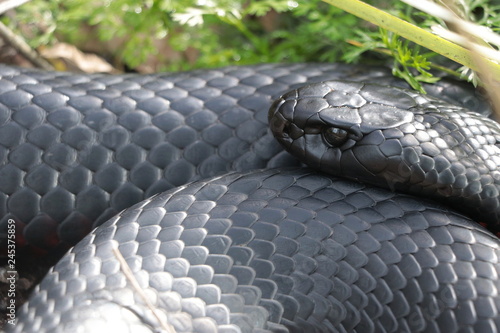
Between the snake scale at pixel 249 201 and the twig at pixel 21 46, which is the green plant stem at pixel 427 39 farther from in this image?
the twig at pixel 21 46

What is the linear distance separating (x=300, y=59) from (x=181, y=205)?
1967 millimetres

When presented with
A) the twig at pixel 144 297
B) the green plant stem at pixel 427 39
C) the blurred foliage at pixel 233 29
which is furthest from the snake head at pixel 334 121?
the twig at pixel 144 297

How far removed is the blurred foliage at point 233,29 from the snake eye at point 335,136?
66cm

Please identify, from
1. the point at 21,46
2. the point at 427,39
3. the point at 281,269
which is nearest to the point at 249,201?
the point at 281,269

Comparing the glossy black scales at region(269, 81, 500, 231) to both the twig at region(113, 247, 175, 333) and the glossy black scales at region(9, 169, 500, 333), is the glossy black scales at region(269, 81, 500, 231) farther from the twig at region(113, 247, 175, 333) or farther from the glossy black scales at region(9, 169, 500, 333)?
the twig at region(113, 247, 175, 333)

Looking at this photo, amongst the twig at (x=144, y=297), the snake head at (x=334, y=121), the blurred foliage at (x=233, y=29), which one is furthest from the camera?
the blurred foliage at (x=233, y=29)

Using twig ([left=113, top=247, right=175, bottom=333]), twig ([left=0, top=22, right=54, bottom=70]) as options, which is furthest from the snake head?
twig ([left=0, top=22, right=54, bottom=70])

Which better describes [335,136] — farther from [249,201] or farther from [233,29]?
[233,29]

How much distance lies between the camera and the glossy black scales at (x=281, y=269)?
200cm

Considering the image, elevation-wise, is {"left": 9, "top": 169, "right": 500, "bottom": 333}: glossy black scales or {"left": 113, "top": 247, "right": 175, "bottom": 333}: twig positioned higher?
{"left": 113, "top": 247, "right": 175, "bottom": 333}: twig

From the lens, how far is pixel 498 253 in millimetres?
2217

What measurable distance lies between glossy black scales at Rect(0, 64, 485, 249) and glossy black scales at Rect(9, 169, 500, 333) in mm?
376

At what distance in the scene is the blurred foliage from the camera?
3181 mm

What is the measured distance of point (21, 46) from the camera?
4.30m
